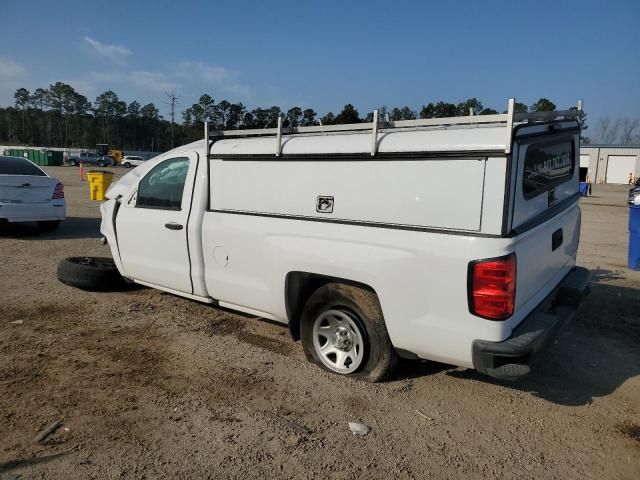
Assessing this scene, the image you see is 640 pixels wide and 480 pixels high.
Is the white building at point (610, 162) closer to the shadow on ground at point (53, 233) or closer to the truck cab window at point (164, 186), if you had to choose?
the shadow on ground at point (53, 233)

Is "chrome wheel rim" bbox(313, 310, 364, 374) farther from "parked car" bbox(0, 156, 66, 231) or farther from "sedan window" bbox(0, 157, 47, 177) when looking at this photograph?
"sedan window" bbox(0, 157, 47, 177)

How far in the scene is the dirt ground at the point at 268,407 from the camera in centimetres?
294

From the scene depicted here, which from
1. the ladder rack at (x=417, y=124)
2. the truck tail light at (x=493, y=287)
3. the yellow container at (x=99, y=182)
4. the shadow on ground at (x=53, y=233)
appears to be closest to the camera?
the truck tail light at (x=493, y=287)

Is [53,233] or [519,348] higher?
[519,348]

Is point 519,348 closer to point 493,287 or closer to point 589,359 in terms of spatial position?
point 493,287

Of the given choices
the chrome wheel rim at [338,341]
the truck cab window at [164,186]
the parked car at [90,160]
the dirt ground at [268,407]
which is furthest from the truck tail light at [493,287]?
the parked car at [90,160]

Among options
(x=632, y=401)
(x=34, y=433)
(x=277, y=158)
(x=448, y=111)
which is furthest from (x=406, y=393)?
(x=448, y=111)

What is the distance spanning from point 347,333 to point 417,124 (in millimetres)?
1735

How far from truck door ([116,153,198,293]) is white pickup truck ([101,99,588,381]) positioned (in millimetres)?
23

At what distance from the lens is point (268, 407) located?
3.58m

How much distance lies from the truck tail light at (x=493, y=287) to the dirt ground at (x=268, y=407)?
0.86 meters

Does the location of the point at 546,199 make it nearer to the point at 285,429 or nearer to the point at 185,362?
the point at 285,429

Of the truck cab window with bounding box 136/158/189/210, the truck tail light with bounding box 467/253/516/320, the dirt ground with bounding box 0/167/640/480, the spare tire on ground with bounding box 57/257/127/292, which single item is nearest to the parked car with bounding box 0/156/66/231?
the spare tire on ground with bounding box 57/257/127/292

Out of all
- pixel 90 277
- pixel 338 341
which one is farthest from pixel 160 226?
pixel 338 341
